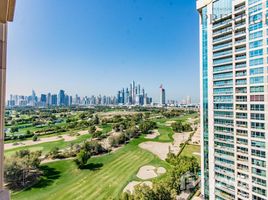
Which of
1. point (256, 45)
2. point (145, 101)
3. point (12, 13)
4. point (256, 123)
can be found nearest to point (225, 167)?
point (256, 123)

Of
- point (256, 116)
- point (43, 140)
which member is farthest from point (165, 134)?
point (256, 116)

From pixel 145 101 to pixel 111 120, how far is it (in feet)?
50.6

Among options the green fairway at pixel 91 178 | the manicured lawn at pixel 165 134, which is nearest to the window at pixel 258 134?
the green fairway at pixel 91 178

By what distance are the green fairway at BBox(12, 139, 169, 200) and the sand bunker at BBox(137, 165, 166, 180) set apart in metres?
0.25

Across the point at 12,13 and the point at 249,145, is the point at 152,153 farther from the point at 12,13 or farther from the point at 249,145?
the point at 12,13

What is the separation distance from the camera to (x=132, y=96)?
30.5 meters

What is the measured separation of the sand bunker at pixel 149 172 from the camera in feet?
23.1

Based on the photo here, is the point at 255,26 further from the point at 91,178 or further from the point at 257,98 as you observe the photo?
the point at 91,178

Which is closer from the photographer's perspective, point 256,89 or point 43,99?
point 256,89

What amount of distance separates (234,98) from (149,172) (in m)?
4.63

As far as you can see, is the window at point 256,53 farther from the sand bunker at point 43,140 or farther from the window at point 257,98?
the sand bunker at point 43,140

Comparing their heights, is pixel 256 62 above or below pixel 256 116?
above

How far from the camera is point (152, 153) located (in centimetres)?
999

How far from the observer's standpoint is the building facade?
12.4 feet
